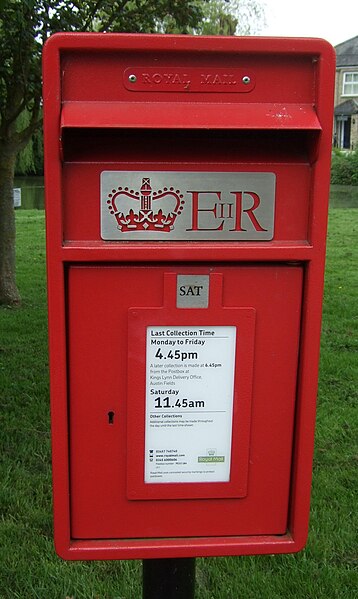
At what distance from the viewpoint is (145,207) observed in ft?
4.93

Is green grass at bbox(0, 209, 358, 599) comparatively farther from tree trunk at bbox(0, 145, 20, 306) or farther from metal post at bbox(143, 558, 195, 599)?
tree trunk at bbox(0, 145, 20, 306)

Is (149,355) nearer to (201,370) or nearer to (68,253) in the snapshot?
(201,370)

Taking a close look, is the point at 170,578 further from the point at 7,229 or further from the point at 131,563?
the point at 7,229

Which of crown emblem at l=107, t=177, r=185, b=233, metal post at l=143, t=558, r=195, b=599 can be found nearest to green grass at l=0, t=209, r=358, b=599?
metal post at l=143, t=558, r=195, b=599

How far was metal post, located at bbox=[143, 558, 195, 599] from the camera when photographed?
1.85 metres

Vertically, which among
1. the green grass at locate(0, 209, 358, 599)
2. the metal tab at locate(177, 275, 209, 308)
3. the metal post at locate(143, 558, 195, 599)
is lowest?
the green grass at locate(0, 209, 358, 599)

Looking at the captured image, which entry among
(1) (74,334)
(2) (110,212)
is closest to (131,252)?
(2) (110,212)

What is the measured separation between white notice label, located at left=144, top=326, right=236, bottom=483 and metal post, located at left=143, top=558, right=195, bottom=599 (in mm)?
336

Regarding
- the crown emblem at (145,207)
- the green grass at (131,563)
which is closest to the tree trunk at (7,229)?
the green grass at (131,563)

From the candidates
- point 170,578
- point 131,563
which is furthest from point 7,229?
point 170,578

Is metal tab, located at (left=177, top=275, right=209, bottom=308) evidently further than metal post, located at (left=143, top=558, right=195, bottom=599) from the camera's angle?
No

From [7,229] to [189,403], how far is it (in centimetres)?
519

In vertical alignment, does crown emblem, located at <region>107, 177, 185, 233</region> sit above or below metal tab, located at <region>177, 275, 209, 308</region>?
above

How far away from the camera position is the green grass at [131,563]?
8.12 ft
